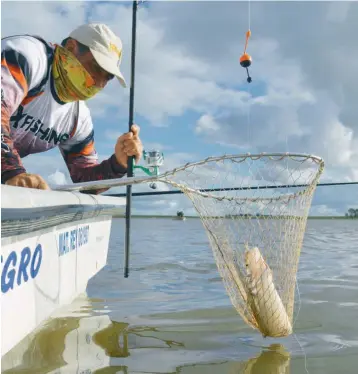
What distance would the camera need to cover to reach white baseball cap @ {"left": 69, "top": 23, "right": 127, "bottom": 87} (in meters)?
3.76

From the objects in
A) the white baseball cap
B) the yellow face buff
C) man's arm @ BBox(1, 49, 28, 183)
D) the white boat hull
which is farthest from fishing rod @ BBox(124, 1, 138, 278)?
man's arm @ BBox(1, 49, 28, 183)

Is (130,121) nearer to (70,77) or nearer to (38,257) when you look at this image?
(70,77)

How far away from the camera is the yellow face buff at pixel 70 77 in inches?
151

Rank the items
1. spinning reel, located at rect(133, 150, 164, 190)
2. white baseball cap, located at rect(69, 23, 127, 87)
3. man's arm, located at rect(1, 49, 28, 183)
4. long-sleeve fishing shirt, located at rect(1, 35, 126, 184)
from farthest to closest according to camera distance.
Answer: spinning reel, located at rect(133, 150, 164, 190)
white baseball cap, located at rect(69, 23, 127, 87)
long-sleeve fishing shirt, located at rect(1, 35, 126, 184)
man's arm, located at rect(1, 49, 28, 183)

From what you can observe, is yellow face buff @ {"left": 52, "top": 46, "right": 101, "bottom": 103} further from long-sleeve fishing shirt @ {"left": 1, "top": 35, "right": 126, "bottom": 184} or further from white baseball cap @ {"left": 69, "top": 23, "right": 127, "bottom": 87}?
white baseball cap @ {"left": 69, "top": 23, "right": 127, "bottom": 87}

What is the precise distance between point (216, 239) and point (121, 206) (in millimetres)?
2382

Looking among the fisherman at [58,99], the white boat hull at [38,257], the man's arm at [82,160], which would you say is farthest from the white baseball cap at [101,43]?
the man's arm at [82,160]

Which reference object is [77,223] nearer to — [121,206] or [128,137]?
[128,137]

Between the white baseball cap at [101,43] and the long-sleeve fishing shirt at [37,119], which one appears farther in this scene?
the white baseball cap at [101,43]

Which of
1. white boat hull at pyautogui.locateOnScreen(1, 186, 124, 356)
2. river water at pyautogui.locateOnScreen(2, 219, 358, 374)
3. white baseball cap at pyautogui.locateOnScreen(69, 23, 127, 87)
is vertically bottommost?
river water at pyautogui.locateOnScreen(2, 219, 358, 374)

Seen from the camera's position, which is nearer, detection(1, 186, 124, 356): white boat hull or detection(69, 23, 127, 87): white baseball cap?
detection(1, 186, 124, 356): white boat hull

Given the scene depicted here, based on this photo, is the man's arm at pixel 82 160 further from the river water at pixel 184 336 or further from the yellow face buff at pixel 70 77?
the river water at pixel 184 336

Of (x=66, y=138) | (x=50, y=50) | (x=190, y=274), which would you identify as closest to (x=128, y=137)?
(x=66, y=138)

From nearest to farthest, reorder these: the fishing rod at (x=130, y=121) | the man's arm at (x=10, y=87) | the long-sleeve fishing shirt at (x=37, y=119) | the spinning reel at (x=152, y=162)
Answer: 1. the man's arm at (x=10, y=87)
2. the long-sleeve fishing shirt at (x=37, y=119)
3. the spinning reel at (x=152, y=162)
4. the fishing rod at (x=130, y=121)
